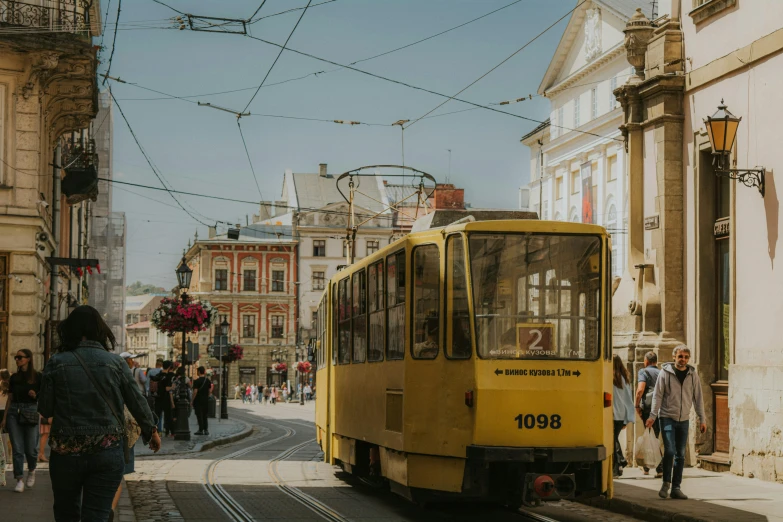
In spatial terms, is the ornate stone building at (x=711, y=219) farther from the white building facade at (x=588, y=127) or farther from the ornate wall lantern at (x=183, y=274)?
the white building facade at (x=588, y=127)

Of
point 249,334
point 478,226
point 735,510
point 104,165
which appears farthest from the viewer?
point 249,334

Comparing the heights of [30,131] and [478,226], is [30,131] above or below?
above

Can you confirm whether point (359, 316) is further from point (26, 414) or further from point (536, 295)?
point (26, 414)

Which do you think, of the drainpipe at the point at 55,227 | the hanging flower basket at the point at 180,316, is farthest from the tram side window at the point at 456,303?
the hanging flower basket at the point at 180,316

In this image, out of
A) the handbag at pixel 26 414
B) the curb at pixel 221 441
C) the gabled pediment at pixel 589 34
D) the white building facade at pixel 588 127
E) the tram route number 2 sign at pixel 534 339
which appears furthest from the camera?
the gabled pediment at pixel 589 34

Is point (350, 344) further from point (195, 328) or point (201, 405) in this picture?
point (195, 328)

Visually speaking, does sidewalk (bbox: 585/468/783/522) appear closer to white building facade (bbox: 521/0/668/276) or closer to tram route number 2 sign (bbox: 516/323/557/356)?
tram route number 2 sign (bbox: 516/323/557/356)

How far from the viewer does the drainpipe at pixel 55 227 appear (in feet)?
85.7

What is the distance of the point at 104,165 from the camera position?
4447 cm

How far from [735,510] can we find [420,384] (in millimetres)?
3263

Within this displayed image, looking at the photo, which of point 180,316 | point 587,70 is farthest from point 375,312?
point 587,70

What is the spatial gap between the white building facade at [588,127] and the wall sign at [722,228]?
2834 cm

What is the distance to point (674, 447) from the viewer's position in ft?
41.7

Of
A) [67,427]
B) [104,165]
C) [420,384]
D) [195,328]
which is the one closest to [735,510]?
[420,384]
